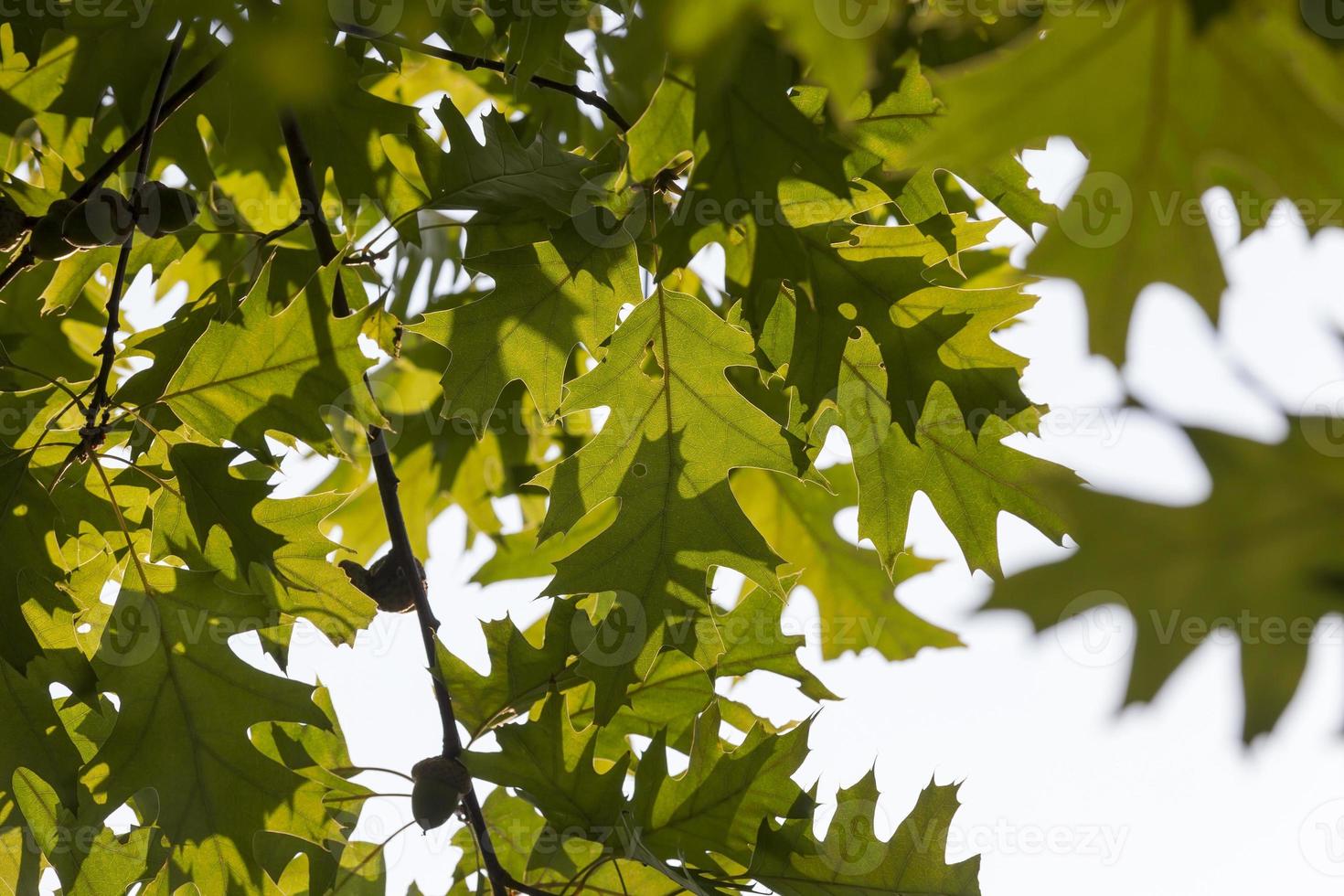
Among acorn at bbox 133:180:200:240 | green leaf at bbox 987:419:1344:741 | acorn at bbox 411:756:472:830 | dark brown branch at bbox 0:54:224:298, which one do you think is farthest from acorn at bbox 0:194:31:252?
green leaf at bbox 987:419:1344:741

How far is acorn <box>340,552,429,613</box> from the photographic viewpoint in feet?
5.06

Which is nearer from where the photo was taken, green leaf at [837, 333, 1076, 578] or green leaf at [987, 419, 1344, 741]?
green leaf at [987, 419, 1344, 741]

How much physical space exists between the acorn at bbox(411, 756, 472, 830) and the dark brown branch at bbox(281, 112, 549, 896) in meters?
0.02

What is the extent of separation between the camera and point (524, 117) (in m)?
1.94

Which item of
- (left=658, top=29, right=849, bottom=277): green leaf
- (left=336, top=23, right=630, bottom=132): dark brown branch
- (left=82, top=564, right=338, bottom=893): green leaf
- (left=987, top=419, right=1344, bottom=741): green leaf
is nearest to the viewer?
(left=987, top=419, right=1344, bottom=741): green leaf

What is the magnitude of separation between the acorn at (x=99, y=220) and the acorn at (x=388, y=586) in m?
0.56

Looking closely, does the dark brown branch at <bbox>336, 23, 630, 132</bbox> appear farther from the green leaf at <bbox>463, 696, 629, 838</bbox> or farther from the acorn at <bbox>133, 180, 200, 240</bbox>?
the green leaf at <bbox>463, 696, 629, 838</bbox>

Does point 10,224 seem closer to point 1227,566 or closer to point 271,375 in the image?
point 271,375

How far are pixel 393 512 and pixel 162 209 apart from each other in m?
0.54

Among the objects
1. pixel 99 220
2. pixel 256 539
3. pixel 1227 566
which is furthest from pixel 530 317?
Answer: pixel 1227 566

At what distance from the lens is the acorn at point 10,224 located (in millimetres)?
1370

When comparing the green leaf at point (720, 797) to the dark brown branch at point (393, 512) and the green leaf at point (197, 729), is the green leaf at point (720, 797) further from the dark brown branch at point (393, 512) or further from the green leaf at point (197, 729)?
the green leaf at point (197, 729)

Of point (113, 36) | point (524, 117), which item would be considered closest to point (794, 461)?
point (524, 117)

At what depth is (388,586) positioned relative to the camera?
5.08 feet
